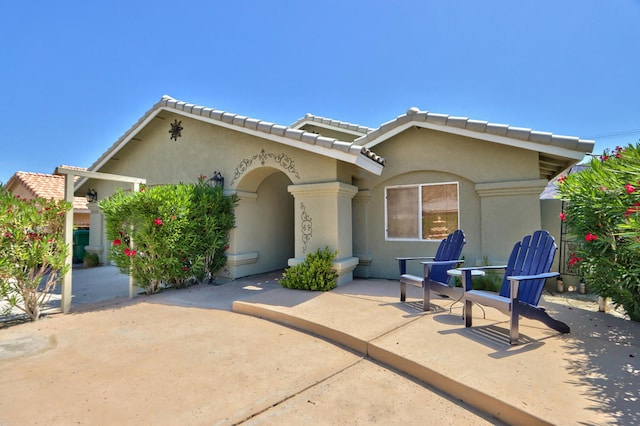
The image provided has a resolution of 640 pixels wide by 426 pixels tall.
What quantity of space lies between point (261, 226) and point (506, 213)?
615 cm

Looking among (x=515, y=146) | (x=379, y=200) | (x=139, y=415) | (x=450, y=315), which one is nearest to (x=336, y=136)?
(x=379, y=200)

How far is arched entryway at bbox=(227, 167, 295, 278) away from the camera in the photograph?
27.4 feet

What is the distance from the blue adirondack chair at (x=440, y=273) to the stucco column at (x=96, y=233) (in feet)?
38.1

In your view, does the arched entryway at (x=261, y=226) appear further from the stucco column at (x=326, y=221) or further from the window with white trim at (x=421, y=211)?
the window with white trim at (x=421, y=211)

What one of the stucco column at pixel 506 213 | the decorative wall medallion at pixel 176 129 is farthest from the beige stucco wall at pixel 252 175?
the stucco column at pixel 506 213

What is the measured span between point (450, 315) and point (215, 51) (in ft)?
35.5

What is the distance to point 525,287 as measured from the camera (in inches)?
158

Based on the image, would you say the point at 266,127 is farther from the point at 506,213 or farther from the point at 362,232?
the point at 506,213

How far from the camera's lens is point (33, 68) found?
11.8 m

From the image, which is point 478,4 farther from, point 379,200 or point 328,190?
point 328,190

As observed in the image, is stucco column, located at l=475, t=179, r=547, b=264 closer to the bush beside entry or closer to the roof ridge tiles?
the roof ridge tiles

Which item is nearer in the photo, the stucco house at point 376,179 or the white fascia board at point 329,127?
the stucco house at point 376,179

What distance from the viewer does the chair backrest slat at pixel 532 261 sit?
155 inches

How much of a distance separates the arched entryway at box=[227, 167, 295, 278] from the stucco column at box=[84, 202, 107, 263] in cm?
693
